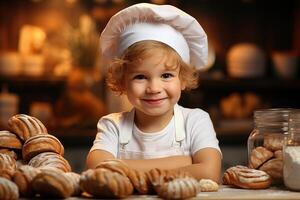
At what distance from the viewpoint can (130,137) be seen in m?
1.57

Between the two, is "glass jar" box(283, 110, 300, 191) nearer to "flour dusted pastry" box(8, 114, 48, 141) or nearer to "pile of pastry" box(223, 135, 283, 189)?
"pile of pastry" box(223, 135, 283, 189)

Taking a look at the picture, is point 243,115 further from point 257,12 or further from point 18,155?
point 18,155

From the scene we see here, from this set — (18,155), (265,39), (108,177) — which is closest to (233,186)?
(108,177)

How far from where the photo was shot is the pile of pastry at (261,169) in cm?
120

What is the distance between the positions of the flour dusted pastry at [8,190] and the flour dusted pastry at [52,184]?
0.04 metres

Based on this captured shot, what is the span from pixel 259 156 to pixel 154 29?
39 centimetres

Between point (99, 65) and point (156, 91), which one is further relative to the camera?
point (99, 65)

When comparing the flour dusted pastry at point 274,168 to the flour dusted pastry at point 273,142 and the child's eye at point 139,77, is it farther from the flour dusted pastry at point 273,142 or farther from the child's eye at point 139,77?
the child's eye at point 139,77

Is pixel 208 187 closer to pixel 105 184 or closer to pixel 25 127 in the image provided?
pixel 105 184

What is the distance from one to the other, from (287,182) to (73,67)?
277 centimetres

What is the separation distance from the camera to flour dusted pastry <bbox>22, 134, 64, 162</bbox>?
122 cm

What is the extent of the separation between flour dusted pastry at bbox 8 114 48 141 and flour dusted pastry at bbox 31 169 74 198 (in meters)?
0.23

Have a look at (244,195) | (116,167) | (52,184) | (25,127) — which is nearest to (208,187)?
(244,195)

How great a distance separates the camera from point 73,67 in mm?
3838
